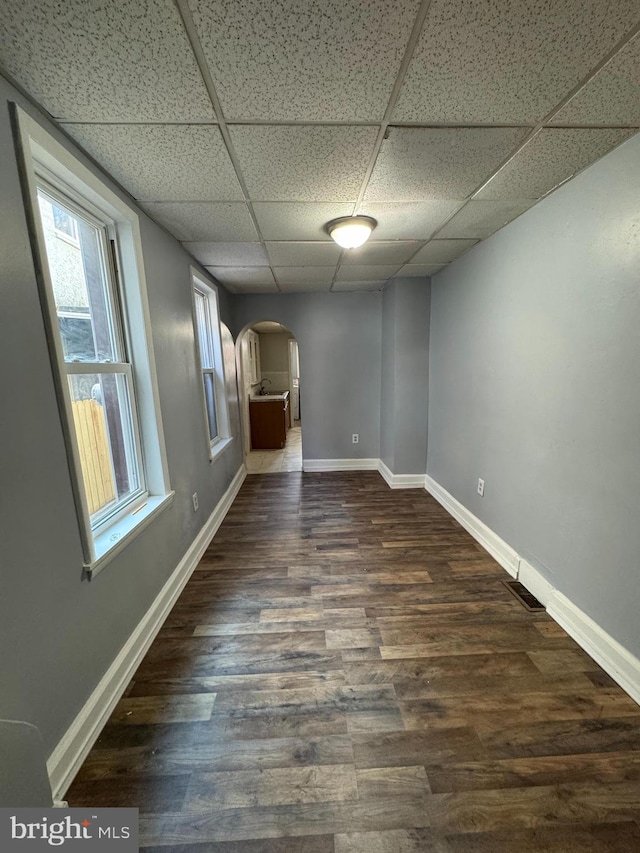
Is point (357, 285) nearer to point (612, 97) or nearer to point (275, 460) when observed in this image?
point (612, 97)

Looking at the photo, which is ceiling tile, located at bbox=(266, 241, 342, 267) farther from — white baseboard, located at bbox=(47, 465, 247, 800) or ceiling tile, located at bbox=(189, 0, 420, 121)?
white baseboard, located at bbox=(47, 465, 247, 800)

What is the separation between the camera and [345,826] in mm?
988

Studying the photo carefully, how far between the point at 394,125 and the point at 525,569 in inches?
96.2

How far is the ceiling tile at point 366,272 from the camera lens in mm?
3025

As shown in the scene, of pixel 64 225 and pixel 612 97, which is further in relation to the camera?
pixel 64 225

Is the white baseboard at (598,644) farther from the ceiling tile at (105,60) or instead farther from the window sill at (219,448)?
the ceiling tile at (105,60)

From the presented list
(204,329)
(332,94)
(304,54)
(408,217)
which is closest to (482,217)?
(408,217)

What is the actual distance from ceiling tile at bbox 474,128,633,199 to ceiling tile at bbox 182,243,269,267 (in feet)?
5.19

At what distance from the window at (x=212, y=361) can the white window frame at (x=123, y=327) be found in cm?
108

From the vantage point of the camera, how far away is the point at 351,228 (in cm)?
197

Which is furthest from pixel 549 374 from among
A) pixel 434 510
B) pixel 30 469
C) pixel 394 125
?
pixel 30 469

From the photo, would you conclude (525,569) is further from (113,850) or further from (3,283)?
(3,283)

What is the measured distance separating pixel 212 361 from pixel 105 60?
7.85 feet
